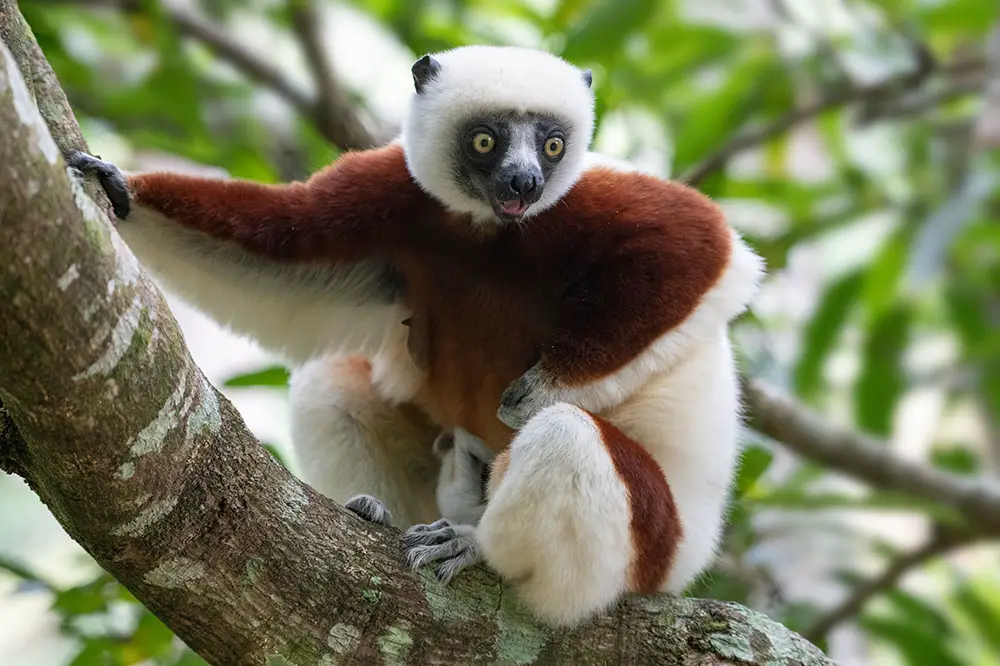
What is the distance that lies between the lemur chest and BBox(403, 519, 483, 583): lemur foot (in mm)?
721

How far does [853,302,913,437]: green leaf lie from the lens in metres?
6.31

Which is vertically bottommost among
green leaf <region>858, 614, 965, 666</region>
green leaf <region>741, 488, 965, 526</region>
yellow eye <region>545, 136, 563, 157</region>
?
green leaf <region>858, 614, 965, 666</region>

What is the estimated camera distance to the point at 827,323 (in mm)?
6234

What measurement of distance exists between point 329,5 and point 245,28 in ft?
4.59

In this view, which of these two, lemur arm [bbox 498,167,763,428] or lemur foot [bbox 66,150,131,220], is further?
lemur arm [bbox 498,167,763,428]

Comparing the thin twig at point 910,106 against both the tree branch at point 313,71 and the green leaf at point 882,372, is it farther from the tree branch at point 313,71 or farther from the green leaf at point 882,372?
the tree branch at point 313,71

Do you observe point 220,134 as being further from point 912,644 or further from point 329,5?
point 912,644

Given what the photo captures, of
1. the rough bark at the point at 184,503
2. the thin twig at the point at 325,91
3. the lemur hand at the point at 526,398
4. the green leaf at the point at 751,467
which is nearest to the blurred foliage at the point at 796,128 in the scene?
the thin twig at the point at 325,91

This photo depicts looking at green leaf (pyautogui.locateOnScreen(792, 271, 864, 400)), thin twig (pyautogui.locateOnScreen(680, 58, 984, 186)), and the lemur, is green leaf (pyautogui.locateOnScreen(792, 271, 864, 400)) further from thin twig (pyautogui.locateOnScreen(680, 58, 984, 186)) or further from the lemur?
the lemur

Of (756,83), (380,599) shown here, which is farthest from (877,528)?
(380,599)

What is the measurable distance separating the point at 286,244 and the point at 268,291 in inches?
9.6

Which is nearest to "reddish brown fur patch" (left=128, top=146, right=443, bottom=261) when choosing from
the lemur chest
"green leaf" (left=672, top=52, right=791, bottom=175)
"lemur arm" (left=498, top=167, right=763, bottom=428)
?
the lemur chest

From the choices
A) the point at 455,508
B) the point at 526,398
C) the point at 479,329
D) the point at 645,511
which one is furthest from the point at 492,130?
the point at 645,511

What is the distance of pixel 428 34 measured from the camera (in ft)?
18.4
